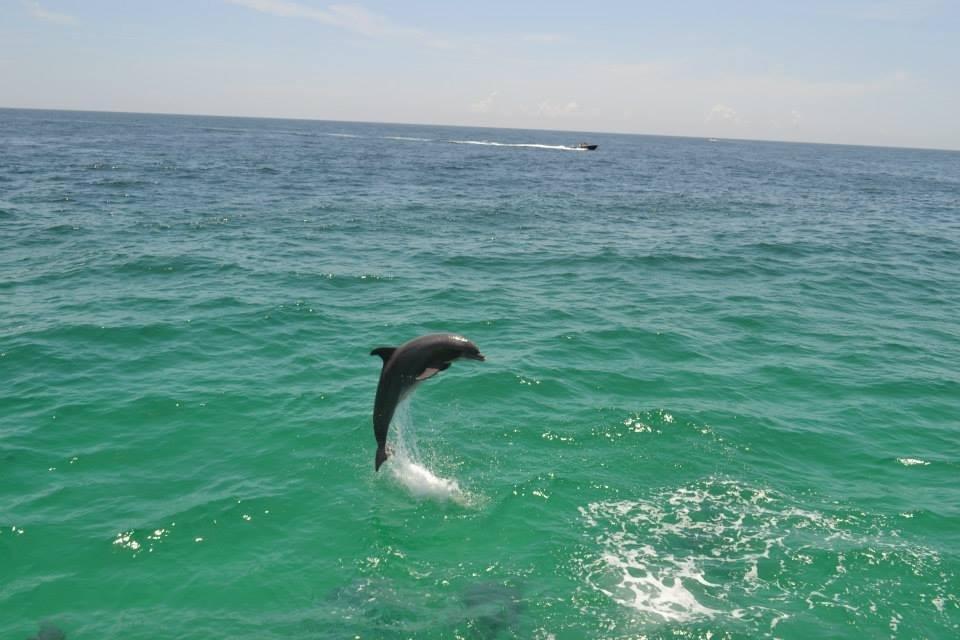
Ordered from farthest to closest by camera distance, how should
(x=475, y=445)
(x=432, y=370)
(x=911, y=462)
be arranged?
1. (x=475, y=445)
2. (x=911, y=462)
3. (x=432, y=370)

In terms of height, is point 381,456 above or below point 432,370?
below

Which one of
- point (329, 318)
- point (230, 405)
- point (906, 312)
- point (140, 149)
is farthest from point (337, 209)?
point (140, 149)

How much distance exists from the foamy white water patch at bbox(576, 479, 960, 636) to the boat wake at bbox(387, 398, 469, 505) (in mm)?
3072

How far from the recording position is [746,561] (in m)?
13.0

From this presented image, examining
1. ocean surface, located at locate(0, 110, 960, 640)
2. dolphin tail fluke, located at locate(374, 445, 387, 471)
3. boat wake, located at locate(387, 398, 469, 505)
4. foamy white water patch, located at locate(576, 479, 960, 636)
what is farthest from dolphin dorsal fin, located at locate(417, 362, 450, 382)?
foamy white water patch, located at locate(576, 479, 960, 636)

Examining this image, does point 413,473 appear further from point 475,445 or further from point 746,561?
point 746,561

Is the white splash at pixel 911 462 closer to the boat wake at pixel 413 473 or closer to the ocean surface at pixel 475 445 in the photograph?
the ocean surface at pixel 475 445

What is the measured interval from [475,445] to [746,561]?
6924mm

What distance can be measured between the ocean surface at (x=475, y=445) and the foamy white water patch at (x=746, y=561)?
2.3 inches

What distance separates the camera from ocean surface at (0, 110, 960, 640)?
11914 mm

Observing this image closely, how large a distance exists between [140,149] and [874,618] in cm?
10575

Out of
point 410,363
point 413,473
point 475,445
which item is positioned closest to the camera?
point 410,363

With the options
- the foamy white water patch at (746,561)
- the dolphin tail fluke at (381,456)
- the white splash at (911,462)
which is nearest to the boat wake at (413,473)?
the dolphin tail fluke at (381,456)

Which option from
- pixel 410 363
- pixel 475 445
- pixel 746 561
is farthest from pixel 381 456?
pixel 746 561
